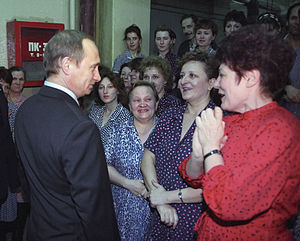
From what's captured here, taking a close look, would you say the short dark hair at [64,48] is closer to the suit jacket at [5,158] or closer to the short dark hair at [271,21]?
the suit jacket at [5,158]

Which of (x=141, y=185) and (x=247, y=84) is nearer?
(x=247, y=84)

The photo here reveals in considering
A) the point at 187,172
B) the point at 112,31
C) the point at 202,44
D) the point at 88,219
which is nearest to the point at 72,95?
the point at 88,219

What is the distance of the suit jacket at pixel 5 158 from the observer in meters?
2.59

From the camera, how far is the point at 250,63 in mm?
1206

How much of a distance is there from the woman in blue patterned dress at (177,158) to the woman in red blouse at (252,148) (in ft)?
1.69

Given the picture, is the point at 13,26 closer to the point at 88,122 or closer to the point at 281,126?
the point at 88,122

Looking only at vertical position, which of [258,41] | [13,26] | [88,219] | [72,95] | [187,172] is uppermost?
[13,26]

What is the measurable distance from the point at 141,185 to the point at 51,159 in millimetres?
1028

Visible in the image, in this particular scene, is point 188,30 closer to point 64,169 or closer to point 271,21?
point 271,21

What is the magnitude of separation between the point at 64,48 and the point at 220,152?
0.92 m

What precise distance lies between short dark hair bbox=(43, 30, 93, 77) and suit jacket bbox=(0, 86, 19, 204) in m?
1.42

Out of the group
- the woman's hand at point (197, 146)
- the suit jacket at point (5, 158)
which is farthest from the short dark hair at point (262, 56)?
the suit jacket at point (5, 158)

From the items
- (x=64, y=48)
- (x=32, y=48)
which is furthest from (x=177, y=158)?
(x=32, y=48)

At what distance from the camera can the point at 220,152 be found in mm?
1336
